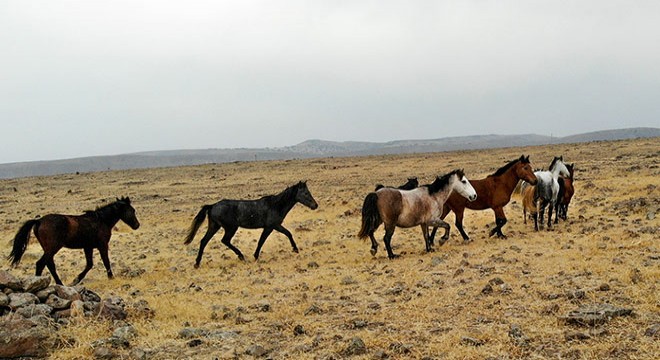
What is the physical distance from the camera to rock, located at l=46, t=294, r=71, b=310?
7.14 metres

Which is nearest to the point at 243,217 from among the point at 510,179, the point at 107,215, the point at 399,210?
the point at 107,215

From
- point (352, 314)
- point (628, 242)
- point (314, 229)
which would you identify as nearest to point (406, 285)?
point (352, 314)

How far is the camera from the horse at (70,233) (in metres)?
10.4

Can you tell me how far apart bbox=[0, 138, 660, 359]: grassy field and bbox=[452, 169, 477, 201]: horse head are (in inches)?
47.1

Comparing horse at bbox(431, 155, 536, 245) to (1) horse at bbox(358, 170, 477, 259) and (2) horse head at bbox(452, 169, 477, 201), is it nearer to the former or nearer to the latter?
(2) horse head at bbox(452, 169, 477, 201)

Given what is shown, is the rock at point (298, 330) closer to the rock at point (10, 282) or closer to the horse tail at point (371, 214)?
the rock at point (10, 282)

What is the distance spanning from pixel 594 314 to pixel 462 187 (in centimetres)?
673

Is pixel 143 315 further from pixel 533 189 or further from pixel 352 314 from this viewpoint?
pixel 533 189

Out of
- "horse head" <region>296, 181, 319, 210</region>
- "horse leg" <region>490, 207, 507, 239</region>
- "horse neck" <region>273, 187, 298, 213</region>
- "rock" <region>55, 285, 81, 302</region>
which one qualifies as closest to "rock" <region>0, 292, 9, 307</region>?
"rock" <region>55, 285, 81, 302</region>

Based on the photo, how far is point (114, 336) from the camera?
6223mm

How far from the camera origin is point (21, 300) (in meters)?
6.88

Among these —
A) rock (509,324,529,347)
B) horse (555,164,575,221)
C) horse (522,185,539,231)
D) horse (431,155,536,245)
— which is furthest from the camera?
horse (555,164,575,221)

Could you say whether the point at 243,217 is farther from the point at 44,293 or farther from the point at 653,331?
the point at 653,331

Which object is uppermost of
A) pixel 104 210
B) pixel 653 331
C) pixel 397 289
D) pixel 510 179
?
pixel 510 179
